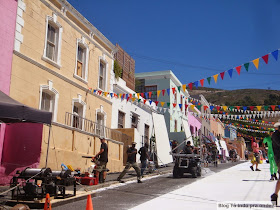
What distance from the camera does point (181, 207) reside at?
7.18 meters

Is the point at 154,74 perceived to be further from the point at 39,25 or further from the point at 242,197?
the point at 242,197

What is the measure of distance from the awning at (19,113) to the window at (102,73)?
406 inches

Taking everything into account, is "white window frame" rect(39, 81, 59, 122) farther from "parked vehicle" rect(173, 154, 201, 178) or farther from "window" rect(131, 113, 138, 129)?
"window" rect(131, 113, 138, 129)

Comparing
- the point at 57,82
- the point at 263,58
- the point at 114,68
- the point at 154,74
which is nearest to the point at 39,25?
the point at 57,82

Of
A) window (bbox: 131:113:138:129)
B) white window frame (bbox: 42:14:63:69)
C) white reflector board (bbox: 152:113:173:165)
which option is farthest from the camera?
window (bbox: 131:113:138:129)

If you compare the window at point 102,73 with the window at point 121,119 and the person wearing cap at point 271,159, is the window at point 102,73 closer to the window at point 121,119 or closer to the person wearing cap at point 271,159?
the window at point 121,119

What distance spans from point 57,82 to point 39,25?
102 inches

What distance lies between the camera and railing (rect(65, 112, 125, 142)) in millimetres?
15148

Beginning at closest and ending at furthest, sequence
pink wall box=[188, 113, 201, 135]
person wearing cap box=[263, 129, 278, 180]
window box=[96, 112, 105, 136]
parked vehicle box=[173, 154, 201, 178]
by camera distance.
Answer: person wearing cap box=[263, 129, 278, 180] → parked vehicle box=[173, 154, 201, 178] → window box=[96, 112, 105, 136] → pink wall box=[188, 113, 201, 135]

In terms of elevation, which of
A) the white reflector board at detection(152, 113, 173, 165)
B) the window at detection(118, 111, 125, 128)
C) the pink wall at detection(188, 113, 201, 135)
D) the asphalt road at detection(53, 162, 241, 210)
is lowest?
the asphalt road at detection(53, 162, 241, 210)

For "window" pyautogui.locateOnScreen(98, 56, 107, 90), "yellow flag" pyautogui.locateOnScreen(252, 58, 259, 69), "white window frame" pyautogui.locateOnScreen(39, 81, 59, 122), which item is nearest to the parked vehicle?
"yellow flag" pyautogui.locateOnScreen(252, 58, 259, 69)

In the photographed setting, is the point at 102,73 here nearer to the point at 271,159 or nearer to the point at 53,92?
the point at 53,92

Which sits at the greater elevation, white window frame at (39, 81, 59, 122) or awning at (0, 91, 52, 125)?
white window frame at (39, 81, 59, 122)

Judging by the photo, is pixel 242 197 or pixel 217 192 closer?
pixel 242 197
